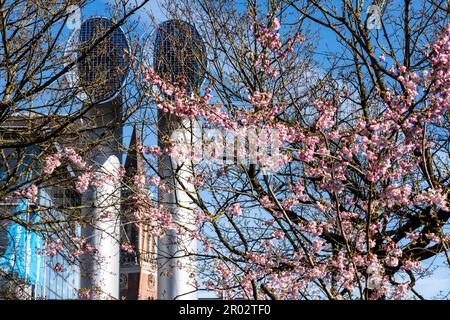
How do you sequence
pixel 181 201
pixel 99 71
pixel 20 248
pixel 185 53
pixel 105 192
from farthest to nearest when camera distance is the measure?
pixel 20 248, pixel 105 192, pixel 185 53, pixel 99 71, pixel 181 201

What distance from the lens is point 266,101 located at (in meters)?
6.72

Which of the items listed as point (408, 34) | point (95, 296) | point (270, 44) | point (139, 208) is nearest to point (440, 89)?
point (408, 34)

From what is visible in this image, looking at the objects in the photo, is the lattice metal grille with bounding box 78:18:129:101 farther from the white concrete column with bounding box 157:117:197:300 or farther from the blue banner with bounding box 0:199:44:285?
the blue banner with bounding box 0:199:44:285

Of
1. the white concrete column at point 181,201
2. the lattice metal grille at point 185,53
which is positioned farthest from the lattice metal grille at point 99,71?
the white concrete column at point 181,201

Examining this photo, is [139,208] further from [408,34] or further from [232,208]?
[408,34]

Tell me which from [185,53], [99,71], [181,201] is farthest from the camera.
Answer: [185,53]

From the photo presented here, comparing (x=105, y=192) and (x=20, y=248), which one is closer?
(x=105, y=192)

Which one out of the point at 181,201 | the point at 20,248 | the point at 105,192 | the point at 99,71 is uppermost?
the point at 99,71

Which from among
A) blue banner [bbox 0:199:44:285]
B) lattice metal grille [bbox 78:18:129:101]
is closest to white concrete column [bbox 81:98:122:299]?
lattice metal grille [bbox 78:18:129:101]

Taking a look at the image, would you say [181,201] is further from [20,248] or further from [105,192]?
[20,248]

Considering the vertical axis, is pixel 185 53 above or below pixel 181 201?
above

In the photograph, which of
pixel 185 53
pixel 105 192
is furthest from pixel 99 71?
pixel 105 192

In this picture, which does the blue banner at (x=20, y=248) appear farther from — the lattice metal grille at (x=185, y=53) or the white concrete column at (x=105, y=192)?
the lattice metal grille at (x=185, y=53)
